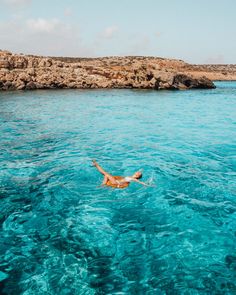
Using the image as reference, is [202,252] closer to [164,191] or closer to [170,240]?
→ [170,240]

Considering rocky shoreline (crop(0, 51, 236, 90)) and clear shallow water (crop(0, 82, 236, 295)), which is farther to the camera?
rocky shoreline (crop(0, 51, 236, 90))

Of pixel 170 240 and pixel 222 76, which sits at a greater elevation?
pixel 222 76

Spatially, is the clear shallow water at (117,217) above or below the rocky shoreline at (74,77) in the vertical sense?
below

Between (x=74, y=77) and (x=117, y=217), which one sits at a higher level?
(x=74, y=77)

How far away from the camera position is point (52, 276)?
21.0 ft

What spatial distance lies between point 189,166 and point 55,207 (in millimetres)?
6458

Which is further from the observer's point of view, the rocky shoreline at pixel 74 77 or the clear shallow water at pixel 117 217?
the rocky shoreline at pixel 74 77

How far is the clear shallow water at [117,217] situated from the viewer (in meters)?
6.39

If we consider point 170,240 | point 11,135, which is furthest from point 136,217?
point 11,135

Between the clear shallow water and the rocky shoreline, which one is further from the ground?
the rocky shoreline

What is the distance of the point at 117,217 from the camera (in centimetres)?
891

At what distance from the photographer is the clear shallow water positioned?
6.39 metres

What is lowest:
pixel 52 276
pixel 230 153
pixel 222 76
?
pixel 52 276

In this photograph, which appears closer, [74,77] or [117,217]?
[117,217]
